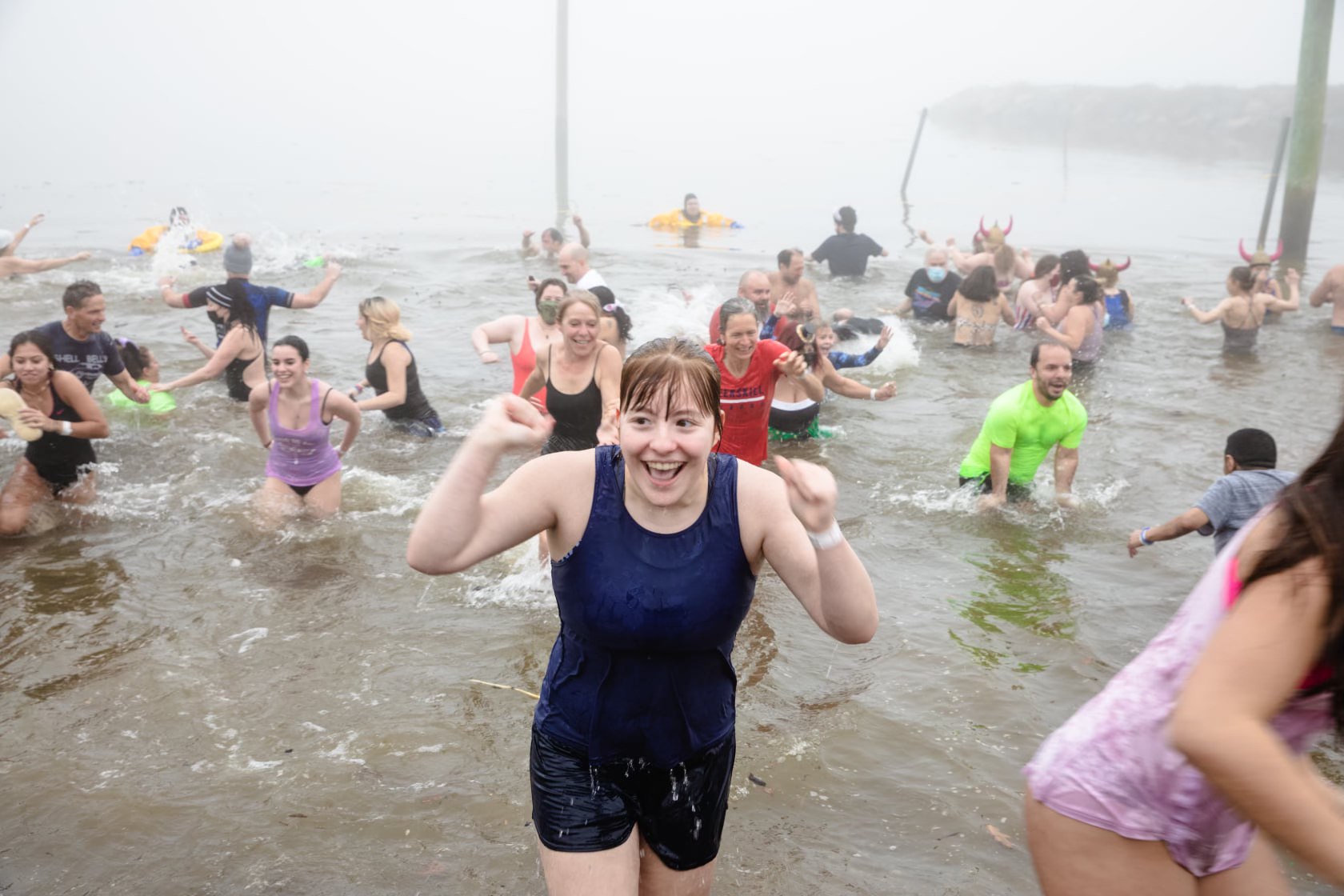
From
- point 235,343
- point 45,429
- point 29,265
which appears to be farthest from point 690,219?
point 45,429

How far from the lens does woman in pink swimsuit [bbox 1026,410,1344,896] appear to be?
158 cm

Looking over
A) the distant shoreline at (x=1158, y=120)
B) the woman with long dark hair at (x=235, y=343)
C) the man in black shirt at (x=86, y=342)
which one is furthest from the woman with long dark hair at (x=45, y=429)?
the distant shoreline at (x=1158, y=120)

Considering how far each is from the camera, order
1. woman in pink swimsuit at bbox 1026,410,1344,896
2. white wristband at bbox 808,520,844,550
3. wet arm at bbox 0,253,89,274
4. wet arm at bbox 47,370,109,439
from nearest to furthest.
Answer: woman in pink swimsuit at bbox 1026,410,1344,896
white wristband at bbox 808,520,844,550
wet arm at bbox 47,370,109,439
wet arm at bbox 0,253,89,274

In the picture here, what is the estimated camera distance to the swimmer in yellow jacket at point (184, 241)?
17344mm

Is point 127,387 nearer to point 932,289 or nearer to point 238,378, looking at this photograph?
point 238,378

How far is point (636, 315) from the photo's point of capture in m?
14.3

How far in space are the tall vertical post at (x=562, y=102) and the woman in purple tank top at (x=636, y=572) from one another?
873 inches

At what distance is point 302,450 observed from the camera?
6742 mm

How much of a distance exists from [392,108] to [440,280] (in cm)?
10427

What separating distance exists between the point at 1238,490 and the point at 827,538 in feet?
11.1

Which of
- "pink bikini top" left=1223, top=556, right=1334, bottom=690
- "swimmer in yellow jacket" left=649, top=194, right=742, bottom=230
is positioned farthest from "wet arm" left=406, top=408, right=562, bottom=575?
"swimmer in yellow jacket" left=649, top=194, right=742, bottom=230

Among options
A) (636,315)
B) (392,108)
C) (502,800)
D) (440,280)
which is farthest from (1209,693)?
(392,108)

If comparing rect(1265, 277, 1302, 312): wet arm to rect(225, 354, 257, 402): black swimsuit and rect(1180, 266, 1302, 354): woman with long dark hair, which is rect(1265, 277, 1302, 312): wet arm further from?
rect(225, 354, 257, 402): black swimsuit

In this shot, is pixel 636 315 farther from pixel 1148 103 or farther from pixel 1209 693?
pixel 1148 103
